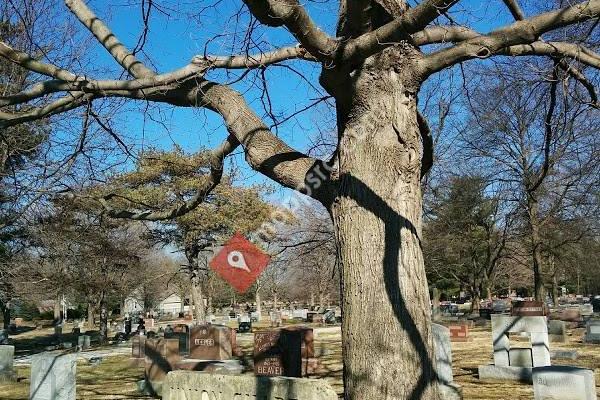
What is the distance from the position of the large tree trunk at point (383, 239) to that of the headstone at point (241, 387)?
1769 millimetres

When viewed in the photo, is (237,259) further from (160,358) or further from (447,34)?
(447,34)

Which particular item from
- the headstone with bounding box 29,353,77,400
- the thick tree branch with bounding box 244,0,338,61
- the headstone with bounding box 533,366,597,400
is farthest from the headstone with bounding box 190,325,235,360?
the thick tree branch with bounding box 244,0,338,61

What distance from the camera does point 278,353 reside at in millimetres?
14133

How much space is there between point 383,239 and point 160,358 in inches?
528

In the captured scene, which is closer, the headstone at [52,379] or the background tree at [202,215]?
the headstone at [52,379]

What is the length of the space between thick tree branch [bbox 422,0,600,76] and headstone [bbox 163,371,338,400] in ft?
9.40

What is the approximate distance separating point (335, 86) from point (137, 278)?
3550 centimetres

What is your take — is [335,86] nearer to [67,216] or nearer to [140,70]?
[140,70]

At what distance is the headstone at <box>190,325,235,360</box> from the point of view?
815 inches

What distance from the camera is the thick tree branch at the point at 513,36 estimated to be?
139 inches

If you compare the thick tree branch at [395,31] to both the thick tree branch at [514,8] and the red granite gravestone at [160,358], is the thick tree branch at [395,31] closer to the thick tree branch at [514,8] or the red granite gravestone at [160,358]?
the thick tree branch at [514,8]

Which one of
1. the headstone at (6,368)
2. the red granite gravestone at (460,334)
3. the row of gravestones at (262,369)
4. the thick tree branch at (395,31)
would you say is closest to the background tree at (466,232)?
the red granite gravestone at (460,334)

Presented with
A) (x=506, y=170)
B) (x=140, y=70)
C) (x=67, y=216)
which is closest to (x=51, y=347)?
(x=67, y=216)

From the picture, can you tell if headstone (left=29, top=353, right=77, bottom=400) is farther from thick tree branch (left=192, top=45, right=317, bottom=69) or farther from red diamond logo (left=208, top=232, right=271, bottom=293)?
thick tree branch (left=192, top=45, right=317, bottom=69)
